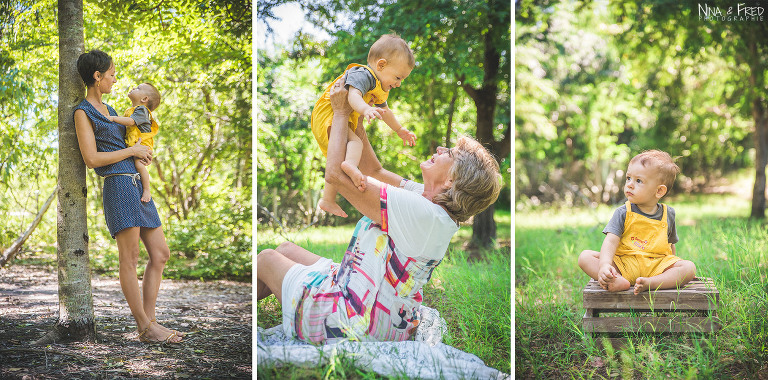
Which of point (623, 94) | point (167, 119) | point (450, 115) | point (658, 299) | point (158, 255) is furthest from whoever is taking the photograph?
point (623, 94)

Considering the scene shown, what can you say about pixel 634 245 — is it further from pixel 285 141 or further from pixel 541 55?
pixel 541 55

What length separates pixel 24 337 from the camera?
252cm

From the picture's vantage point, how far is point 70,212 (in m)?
2.46

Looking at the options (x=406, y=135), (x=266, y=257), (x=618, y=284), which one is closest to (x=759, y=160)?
(x=618, y=284)

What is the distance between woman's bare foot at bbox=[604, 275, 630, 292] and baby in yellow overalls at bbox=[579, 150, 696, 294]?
0.15 ft

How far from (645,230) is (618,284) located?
0.29 meters

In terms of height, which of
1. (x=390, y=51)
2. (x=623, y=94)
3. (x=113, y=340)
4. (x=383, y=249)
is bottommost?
(x=113, y=340)

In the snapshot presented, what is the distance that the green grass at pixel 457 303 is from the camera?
2256 mm

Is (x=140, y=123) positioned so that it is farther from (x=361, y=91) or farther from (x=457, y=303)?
(x=457, y=303)

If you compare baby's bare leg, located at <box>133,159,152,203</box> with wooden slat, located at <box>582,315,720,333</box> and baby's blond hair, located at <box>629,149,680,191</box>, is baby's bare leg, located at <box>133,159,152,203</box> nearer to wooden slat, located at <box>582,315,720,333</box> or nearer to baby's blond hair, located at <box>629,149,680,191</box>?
wooden slat, located at <box>582,315,720,333</box>

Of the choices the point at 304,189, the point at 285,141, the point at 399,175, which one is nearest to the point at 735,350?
the point at 399,175

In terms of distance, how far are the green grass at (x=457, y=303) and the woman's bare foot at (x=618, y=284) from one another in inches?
19.3

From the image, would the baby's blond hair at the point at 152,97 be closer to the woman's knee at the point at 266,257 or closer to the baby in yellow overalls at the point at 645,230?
the woman's knee at the point at 266,257

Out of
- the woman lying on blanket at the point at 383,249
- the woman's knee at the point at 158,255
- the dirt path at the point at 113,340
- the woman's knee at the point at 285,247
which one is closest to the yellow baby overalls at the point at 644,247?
the woman lying on blanket at the point at 383,249
